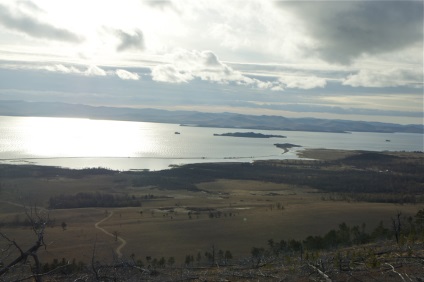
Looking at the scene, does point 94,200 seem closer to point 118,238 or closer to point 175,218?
point 175,218

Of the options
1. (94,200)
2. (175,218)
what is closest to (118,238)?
(175,218)

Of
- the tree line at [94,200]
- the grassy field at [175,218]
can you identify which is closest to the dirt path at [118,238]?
the grassy field at [175,218]

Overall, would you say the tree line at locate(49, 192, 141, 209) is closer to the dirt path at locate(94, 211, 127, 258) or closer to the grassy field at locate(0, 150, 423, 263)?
the grassy field at locate(0, 150, 423, 263)

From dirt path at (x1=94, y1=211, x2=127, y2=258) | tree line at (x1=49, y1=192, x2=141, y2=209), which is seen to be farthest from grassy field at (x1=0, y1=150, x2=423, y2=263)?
tree line at (x1=49, y1=192, x2=141, y2=209)

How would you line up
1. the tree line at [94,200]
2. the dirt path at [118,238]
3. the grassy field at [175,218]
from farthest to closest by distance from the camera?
the tree line at [94,200] → the grassy field at [175,218] → the dirt path at [118,238]

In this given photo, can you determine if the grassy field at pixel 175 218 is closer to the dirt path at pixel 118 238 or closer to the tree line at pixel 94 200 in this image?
the dirt path at pixel 118 238

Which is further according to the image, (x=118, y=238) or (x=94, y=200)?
(x=94, y=200)

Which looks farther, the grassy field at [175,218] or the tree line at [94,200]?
the tree line at [94,200]

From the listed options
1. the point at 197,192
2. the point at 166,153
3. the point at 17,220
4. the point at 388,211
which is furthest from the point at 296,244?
the point at 166,153
